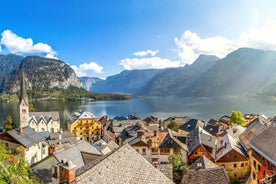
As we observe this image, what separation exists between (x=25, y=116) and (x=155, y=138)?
47567 mm

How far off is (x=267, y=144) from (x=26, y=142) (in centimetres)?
3442

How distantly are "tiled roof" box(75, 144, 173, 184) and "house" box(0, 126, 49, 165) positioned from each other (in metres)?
31.8

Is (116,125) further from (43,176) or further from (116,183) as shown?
(116,183)

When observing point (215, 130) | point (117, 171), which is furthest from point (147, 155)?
point (117, 171)

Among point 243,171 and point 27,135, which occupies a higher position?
point 27,135

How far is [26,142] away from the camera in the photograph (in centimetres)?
4300

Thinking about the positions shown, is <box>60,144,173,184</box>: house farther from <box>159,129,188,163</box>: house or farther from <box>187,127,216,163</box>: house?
<box>187,127,216,163</box>: house

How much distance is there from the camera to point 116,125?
7638 cm

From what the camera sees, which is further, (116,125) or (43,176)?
(116,125)

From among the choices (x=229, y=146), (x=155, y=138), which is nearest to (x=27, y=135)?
(x=155, y=138)

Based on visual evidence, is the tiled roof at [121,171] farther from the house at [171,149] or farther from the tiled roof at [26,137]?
the house at [171,149]

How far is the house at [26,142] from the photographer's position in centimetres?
4225

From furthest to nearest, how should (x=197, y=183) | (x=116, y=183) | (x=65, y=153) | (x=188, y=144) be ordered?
(x=188, y=144), (x=65, y=153), (x=197, y=183), (x=116, y=183)

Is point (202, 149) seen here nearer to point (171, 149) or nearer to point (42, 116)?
Result: point (171, 149)
